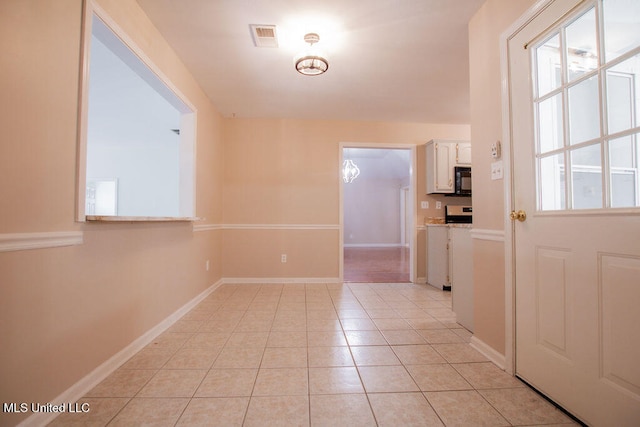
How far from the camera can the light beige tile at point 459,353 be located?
5.55 feet

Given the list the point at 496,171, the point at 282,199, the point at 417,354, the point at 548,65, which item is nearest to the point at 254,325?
the point at 417,354

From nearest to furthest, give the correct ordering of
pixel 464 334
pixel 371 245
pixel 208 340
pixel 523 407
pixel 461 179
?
pixel 523 407 → pixel 208 340 → pixel 464 334 → pixel 461 179 → pixel 371 245

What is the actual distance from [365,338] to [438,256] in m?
2.00

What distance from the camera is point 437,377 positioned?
150 centimetres

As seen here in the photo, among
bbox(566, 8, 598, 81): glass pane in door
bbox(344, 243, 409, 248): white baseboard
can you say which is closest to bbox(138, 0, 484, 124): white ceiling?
bbox(566, 8, 598, 81): glass pane in door

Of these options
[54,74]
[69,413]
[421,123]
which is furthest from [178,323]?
[421,123]

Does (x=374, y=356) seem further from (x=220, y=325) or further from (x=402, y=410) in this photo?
(x=220, y=325)

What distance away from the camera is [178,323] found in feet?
7.49

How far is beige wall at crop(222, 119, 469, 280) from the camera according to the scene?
3.78m

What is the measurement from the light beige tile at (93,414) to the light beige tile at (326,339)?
1096 millimetres

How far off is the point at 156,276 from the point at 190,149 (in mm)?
1298

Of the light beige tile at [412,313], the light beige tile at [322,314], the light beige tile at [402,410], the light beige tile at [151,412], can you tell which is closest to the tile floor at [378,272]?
the light beige tile at [412,313]

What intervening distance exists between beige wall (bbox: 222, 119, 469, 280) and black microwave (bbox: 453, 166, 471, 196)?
0.61m

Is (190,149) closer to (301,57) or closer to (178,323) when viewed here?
(301,57)
